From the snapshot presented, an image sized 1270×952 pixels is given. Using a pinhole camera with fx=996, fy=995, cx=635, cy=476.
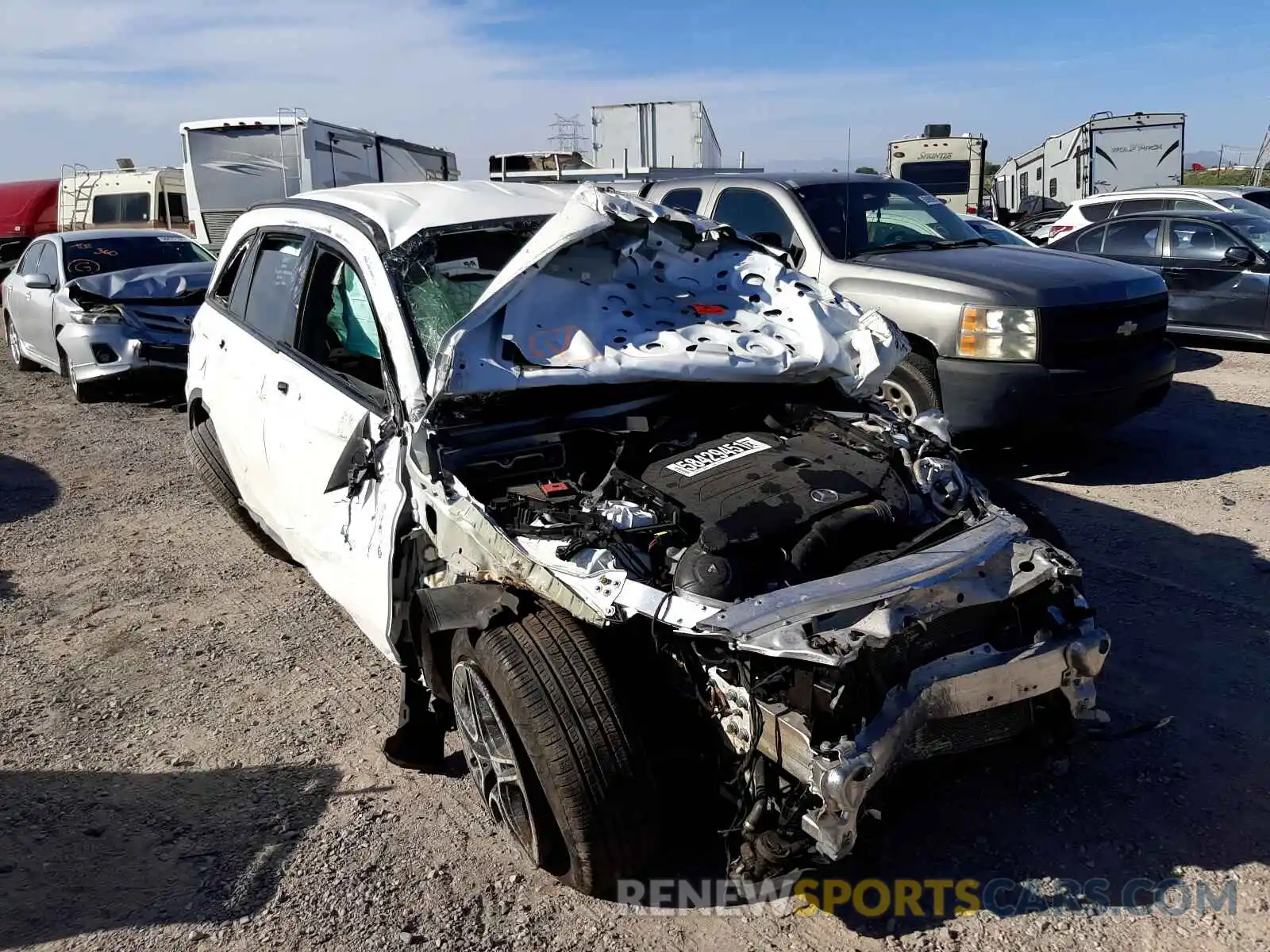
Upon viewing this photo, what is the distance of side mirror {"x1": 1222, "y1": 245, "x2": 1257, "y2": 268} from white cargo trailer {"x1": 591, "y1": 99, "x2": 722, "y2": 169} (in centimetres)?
1008

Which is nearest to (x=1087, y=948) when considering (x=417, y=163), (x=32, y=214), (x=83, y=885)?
(x=83, y=885)

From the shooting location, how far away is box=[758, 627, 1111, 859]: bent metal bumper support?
2.39m

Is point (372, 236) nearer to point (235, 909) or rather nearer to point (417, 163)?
point (235, 909)

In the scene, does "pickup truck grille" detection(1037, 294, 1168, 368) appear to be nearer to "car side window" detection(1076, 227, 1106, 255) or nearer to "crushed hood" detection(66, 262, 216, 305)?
"car side window" detection(1076, 227, 1106, 255)

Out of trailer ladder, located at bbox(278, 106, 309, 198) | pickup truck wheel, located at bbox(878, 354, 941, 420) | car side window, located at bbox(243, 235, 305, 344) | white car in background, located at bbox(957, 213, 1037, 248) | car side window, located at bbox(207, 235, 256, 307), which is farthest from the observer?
trailer ladder, located at bbox(278, 106, 309, 198)

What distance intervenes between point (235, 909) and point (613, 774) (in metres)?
1.20

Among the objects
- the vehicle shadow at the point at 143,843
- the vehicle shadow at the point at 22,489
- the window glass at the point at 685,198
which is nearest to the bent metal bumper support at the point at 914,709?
the vehicle shadow at the point at 143,843

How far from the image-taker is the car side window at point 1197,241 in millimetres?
9578

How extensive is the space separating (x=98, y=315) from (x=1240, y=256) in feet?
34.9

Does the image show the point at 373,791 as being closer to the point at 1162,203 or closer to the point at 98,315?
the point at 98,315

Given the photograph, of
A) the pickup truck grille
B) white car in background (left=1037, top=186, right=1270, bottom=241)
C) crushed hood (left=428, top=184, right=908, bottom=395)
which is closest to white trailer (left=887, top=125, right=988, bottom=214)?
white car in background (left=1037, top=186, right=1270, bottom=241)

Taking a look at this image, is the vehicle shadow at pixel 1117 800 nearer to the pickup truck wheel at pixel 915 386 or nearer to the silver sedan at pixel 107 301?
the pickup truck wheel at pixel 915 386

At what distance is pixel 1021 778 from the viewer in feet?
10.7

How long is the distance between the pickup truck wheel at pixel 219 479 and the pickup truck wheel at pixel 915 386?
3635 mm
